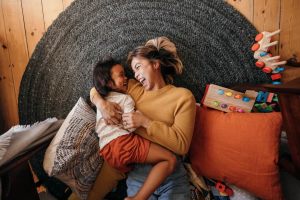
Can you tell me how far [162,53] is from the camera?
140 centimetres

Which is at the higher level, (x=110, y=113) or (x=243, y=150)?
(x=110, y=113)

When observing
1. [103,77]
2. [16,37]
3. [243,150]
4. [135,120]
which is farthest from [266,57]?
[16,37]

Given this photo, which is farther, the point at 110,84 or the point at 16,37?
the point at 16,37

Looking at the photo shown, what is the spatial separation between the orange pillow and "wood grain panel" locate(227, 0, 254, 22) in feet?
1.80

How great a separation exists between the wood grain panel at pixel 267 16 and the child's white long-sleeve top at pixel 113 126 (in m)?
0.80

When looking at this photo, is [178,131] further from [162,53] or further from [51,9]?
[51,9]

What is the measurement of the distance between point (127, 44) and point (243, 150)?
88cm

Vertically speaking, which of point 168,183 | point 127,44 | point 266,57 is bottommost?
point 168,183

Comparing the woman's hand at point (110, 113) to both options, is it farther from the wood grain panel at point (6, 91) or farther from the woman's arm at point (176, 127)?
the wood grain panel at point (6, 91)

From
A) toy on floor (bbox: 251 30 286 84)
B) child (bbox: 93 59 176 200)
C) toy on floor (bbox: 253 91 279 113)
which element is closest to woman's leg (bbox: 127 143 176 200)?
child (bbox: 93 59 176 200)

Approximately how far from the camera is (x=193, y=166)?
4.50 feet

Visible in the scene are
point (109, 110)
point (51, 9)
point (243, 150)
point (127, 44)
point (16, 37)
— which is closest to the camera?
point (243, 150)

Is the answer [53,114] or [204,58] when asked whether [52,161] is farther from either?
[204,58]

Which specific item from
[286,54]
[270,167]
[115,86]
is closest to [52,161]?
[115,86]
